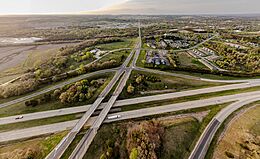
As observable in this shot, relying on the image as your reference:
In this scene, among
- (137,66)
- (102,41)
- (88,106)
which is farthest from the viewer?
(102,41)

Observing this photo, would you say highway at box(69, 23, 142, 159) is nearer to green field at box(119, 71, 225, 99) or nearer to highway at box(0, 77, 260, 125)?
highway at box(0, 77, 260, 125)

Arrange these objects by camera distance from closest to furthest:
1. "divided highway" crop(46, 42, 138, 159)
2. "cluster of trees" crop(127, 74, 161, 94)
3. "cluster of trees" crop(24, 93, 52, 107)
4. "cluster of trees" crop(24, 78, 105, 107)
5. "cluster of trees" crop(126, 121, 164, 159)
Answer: "cluster of trees" crop(126, 121, 164, 159), "divided highway" crop(46, 42, 138, 159), "cluster of trees" crop(24, 93, 52, 107), "cluster of trees" crop(24, 78, 105, 107), "cluster of trees" crop(127, 74, 161, 94)

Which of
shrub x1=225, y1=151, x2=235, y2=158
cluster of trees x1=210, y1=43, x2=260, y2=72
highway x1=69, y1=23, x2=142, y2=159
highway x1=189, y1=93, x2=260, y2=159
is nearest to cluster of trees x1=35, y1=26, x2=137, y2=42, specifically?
cluster of trees x1=210, y1=43, x2=260, y2=72

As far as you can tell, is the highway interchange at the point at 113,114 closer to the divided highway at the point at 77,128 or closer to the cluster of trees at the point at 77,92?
the divided highway at the point at 77,128

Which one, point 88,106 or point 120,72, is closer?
point 88,106

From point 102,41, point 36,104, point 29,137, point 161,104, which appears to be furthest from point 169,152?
point 102,41

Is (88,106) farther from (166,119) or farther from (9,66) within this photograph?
(9,66)
